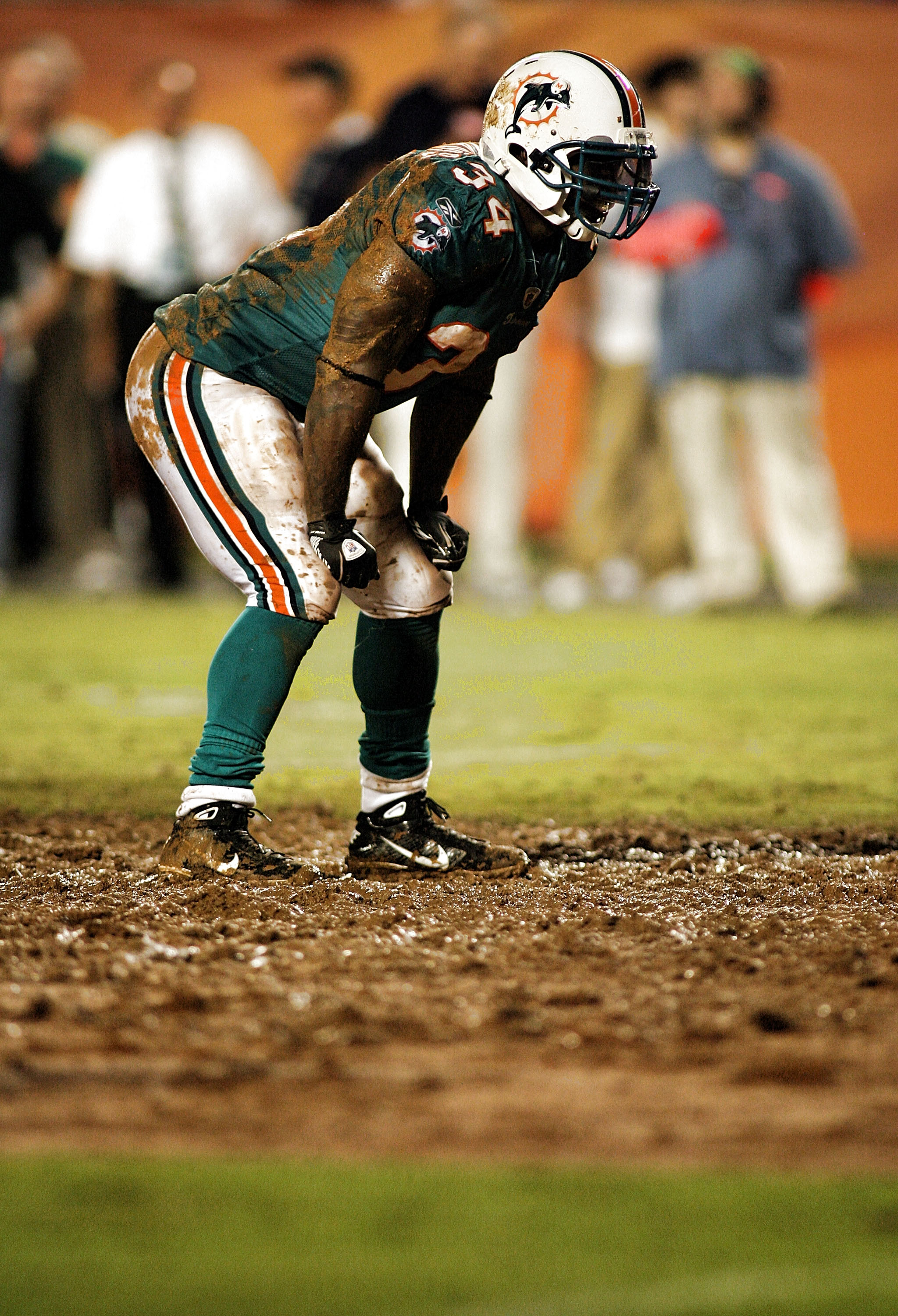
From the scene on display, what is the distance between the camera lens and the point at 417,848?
3.97 m

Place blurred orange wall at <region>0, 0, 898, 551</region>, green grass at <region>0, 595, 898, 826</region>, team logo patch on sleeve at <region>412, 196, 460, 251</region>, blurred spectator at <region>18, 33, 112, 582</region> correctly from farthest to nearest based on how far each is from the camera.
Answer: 1. blurred orange wall at <region>0, 0, 898, 551</region>
2. blurred spectator at <region>18, 33, 112, 582</region>
3. green grass at <region>0, 595, 898, 826</region>
4. team logo patch on sleeve at <region>412, 196, 460, 251</region>

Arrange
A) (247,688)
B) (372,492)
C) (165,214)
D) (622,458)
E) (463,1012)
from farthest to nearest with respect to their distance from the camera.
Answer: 1. (622,458)
2. (165,214)
3. (372,492)
4. (247,688)
5. (463,1012)

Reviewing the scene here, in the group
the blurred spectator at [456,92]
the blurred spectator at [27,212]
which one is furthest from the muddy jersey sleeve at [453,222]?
the blurred spectator at [27,212]

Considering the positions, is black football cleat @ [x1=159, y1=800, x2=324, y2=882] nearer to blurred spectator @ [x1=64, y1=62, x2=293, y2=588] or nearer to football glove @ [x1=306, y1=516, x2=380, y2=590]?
football glove @ [x1=306, y1=516, x2=380, y2=590]

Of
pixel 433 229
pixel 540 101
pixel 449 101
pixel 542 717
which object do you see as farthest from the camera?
pixel 449 101

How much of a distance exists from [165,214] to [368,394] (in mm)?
6284

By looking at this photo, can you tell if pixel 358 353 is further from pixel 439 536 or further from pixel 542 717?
pixel 542 717

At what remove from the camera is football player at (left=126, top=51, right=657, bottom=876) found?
3510 millimetres

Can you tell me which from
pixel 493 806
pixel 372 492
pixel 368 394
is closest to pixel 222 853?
pixel 372 492

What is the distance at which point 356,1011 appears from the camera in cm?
273

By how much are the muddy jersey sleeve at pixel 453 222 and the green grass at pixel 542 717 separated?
5.47ft

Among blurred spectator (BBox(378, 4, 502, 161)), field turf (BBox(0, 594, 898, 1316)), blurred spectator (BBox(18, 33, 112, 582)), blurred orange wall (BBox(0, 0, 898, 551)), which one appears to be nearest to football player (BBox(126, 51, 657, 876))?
field turf (BBox(0, 594, 898, 1316))

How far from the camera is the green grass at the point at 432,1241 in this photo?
1826 mm

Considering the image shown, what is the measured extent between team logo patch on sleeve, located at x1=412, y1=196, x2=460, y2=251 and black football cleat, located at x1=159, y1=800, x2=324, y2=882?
127 cm
